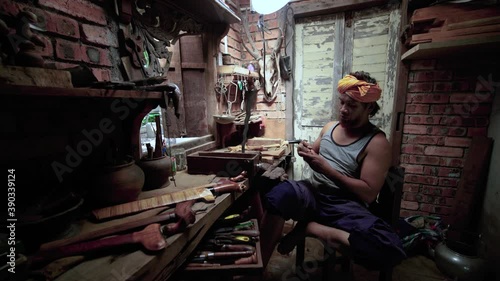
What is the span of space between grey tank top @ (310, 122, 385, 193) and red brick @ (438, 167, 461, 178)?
4.65 ft

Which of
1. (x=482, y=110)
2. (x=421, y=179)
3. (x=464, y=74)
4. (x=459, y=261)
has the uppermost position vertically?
(x=464, y=74)

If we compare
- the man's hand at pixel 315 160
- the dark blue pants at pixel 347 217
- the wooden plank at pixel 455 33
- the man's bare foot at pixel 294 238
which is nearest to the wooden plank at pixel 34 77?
the dark blue pants at pixel 347 217

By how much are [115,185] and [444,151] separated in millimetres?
3146

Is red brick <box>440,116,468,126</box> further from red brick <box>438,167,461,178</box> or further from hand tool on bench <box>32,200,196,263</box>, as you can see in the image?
hand tool on bench <box>32,200,196,263</box>

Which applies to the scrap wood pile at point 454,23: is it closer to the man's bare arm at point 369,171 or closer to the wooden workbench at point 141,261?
the man's bare arm at point 369,171

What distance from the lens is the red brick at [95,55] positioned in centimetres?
114

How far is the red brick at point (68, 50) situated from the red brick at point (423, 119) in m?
3.10

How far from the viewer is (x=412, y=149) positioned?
2.59 m

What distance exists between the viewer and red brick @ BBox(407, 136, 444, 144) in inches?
96.6

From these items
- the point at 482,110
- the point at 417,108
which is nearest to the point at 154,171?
the point at 417,108

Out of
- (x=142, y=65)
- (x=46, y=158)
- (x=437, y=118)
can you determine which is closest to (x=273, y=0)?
(x=142, y=65)

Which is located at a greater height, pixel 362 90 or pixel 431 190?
pixel 362 90

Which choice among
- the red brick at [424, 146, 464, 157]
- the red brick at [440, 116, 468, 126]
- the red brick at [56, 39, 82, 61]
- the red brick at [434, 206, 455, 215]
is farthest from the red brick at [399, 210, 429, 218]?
the red brick at [56, 39, 82, 61]

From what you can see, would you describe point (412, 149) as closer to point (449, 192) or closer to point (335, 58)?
point (449, 192)
